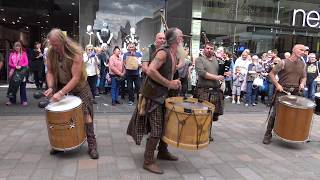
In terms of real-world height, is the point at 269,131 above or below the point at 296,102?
below

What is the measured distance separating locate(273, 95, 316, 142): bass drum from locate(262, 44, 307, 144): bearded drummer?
Answer: 22 centimetres

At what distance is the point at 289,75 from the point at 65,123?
145 inches

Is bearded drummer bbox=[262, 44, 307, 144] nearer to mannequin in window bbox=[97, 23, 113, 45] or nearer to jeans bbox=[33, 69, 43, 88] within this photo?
jeans bbox=[33, 69, 43, 88]

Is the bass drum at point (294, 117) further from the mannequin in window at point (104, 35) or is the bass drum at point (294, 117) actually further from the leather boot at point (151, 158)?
the mannequin in window at point (104, 35)

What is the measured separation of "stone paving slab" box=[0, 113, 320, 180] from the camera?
174 inches

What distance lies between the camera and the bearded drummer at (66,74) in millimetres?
4684

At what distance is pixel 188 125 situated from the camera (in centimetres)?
416

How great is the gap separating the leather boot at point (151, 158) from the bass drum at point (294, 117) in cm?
238

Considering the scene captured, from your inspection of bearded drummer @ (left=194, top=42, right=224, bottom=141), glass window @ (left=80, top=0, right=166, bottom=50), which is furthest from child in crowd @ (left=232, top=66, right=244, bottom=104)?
bearded drummer @ (left=194, top=42, right=224, bottom=141)

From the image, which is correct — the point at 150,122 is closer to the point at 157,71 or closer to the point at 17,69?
the point at 157,71

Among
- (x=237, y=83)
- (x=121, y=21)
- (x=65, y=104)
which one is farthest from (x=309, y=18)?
(x=65, y=104)

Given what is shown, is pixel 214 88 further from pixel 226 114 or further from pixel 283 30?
pixel 283 30

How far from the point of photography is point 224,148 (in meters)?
5.75

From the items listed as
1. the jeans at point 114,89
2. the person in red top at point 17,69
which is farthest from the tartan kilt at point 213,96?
the person in red top at point 17,69
